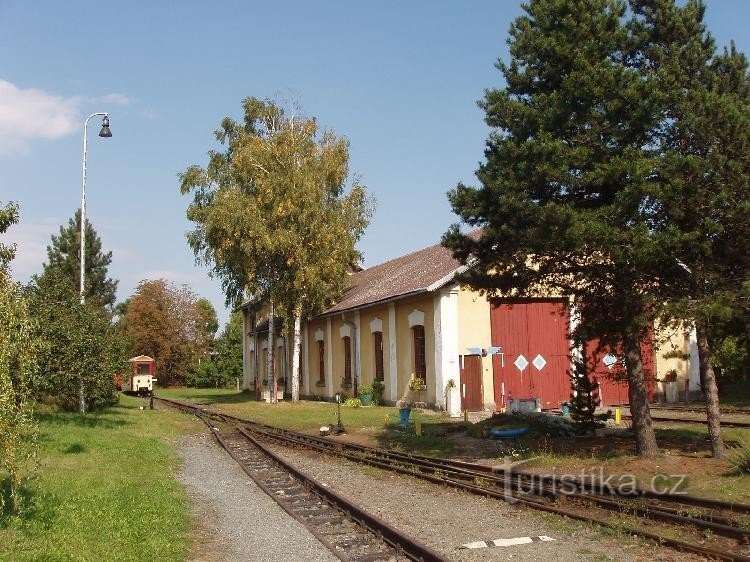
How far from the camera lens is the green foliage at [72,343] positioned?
62.7 feet

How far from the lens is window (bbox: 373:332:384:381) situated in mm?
28250

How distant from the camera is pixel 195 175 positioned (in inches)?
1262

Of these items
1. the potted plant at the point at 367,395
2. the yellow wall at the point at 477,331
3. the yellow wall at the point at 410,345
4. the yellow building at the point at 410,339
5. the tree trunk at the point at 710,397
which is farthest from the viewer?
the potted plant at the point at 367,395

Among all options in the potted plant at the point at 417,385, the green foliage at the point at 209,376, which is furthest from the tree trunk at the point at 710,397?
the green foliage at the point at 209,376

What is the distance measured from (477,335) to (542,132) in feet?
43.1

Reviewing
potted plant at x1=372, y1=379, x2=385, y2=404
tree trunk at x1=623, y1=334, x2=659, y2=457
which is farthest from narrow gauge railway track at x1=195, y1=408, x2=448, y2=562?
potted plant at x1=372, y1=379, x2=385, y2=404

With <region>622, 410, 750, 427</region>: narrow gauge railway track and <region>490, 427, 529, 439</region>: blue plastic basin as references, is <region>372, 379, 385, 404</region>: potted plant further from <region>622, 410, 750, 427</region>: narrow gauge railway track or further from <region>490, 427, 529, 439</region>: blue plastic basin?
<region>490, 427, 529, 439</region>: blue plastic basin

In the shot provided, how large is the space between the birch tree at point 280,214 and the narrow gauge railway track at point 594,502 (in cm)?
1519

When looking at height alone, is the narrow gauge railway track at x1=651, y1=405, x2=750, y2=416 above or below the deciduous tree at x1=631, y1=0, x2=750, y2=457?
below

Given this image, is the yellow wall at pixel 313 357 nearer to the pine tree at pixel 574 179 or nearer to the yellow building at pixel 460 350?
the yellow building at pixel 460 350

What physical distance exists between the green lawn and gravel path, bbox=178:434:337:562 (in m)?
4.39

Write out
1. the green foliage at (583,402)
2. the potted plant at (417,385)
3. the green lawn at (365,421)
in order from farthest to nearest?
the potted plant at (417,385) < the green lawn at (365,421) < the green foliage at (583,402)

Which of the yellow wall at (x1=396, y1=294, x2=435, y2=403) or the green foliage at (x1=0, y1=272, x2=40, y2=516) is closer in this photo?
the green foliage at (x1=0, y1=272, x2=40, y2=516)

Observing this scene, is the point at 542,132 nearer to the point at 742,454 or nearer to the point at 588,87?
the point at 588,87
